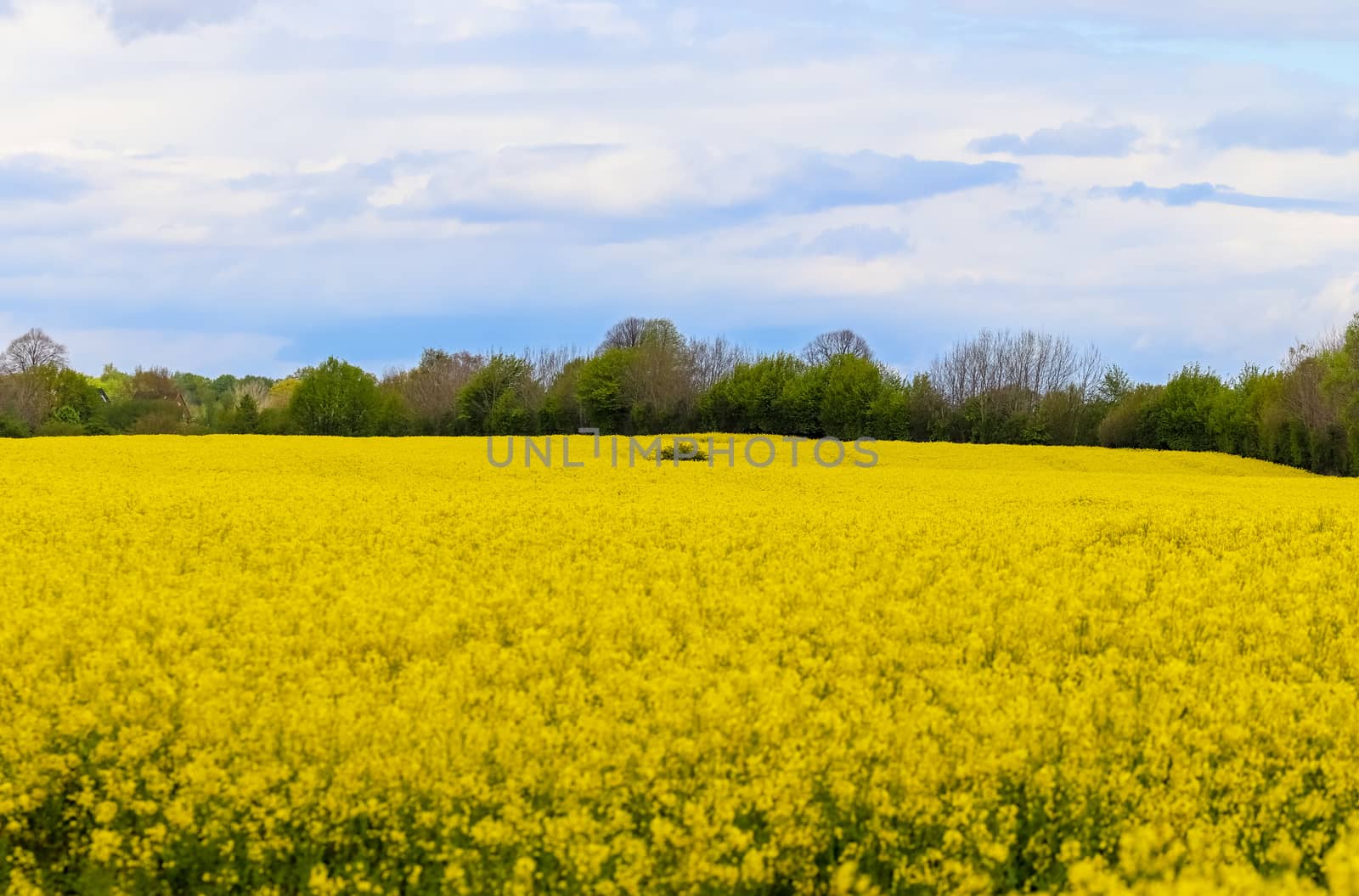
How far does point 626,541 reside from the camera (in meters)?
14.2

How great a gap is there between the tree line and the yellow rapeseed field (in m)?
46.3

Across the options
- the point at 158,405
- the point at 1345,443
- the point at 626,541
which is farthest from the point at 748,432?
the point at 626,541

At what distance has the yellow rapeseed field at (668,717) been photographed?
6.51 meters

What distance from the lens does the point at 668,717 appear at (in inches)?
292

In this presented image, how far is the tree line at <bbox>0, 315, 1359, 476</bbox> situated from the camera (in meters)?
57.0

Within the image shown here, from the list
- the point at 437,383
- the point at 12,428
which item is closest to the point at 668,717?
the point at 12,428

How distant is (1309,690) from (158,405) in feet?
307

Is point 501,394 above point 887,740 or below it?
above

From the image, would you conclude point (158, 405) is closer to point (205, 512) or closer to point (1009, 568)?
point (205, 512)

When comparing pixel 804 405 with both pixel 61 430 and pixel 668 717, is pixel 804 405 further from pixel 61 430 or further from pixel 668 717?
pixel 668 717

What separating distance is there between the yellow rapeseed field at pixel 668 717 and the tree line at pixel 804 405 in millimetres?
46339

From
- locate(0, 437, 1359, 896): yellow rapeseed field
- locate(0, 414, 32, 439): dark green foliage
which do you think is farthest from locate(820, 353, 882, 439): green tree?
locate(0, 437, 1359, 896): yellow rapeseed field

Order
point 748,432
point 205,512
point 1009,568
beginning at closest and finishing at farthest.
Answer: point 1009,568 → point 205,512 → point 748,432

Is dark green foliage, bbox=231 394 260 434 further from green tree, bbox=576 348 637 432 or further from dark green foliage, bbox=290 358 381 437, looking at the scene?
green tree, bbox=576 348 637 432
